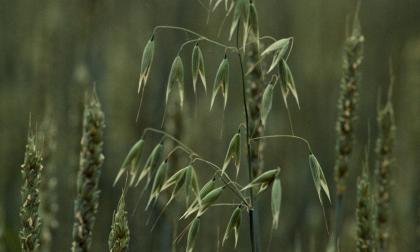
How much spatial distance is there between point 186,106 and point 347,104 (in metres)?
0.68

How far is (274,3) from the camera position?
606 centimetres

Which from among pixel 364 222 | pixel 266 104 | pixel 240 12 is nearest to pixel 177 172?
pixel 266 104

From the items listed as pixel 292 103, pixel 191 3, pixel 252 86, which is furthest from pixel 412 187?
pixel 191 3

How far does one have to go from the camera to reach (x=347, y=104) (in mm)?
2148

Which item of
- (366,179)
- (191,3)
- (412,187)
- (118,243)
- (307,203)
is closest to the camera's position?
(118,243)

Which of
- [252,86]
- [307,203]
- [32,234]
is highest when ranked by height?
[252,86]

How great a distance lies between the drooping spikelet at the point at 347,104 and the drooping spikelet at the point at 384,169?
80mm

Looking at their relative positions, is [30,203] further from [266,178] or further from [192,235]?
[266,178]

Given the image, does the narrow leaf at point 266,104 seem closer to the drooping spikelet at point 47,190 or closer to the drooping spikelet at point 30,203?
the drooping spikelet at point 30,203

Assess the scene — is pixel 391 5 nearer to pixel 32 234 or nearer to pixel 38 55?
pixel 38 55

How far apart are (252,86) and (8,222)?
57.7 inches

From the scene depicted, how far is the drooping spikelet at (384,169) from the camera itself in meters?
2.17

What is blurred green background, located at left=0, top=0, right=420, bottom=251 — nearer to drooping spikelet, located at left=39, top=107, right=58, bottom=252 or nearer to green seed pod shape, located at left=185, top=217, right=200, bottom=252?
drooping spikelet, located at left=39, top=107, right=58, bottom=252

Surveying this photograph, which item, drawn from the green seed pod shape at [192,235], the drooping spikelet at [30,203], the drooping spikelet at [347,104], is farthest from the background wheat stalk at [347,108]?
the drooping spikelet at [30,203]
